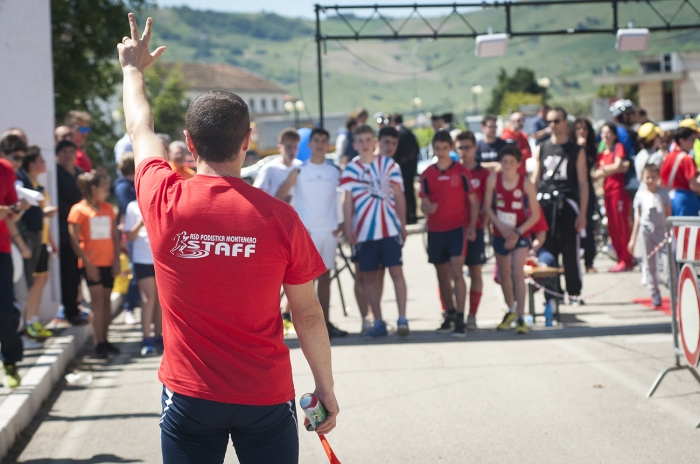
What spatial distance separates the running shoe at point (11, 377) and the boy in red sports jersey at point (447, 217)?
456cm

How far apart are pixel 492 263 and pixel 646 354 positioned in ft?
26.7

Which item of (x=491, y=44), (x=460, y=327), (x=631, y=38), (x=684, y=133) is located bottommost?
(x=460, y=327)

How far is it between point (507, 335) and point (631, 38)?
1180 centimetres

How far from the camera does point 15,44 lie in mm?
10578

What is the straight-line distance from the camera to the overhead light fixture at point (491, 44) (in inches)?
738

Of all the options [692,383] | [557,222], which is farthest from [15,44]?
[692,383]

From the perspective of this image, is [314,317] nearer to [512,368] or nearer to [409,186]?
[512,368]

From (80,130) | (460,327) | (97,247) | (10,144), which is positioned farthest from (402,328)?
(80,130)

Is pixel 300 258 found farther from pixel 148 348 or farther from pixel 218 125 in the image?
pixel 148 348

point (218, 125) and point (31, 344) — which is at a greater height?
point (218, 125)

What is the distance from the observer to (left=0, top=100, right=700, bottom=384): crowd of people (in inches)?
374

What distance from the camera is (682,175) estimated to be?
35.5 feet

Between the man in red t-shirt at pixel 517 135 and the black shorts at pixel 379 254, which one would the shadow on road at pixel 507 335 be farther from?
the man in red t-shirt at pixel 517 135

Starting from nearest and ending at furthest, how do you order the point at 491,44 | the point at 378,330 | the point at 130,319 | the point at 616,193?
1. the point at 378,330
2. the point at 130,319
3. the point at 616,193
4. the point at 491,44
